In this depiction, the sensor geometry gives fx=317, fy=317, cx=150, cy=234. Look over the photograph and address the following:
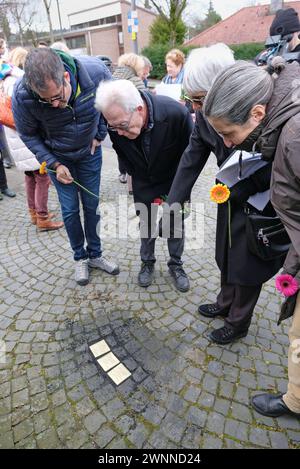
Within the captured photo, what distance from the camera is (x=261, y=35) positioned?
2686 cm

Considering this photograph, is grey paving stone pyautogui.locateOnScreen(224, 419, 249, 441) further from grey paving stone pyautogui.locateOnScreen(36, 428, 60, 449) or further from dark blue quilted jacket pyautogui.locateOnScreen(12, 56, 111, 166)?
dark blue quilted jacket pyautogui.locateOnScreen(12, 56, 111, 166)

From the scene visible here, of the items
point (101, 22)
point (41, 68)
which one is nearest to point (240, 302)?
point (41, 68)

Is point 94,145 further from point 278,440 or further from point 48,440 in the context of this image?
point 278,440

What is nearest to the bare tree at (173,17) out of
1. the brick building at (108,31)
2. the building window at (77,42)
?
the brick building at (108,31)

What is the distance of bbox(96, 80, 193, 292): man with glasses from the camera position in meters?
2.13

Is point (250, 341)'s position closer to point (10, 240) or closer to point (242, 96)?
point (242, 96)

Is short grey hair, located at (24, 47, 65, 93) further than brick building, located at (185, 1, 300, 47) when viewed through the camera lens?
No

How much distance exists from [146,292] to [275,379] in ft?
4.34

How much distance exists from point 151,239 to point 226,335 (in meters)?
1.16

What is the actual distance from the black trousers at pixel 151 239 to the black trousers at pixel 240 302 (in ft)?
2.43

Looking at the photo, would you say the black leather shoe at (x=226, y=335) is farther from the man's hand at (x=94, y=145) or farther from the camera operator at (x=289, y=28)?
the camera operator at (x=289, y=28)

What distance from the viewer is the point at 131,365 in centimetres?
230

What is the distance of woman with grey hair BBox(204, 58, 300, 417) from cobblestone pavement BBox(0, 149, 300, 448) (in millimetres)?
A: 1079

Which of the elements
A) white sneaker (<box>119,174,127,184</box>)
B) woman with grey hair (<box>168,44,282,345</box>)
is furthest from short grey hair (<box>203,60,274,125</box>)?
white sneaker (<box>119,174,127,184</box>)
